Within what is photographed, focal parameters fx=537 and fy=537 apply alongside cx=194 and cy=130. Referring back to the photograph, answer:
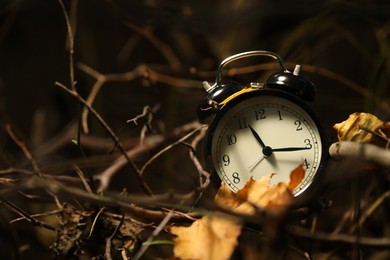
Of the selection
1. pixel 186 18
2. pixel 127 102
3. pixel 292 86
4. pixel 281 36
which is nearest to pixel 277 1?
pixel 281 36

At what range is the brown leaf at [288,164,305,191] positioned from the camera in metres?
0.78

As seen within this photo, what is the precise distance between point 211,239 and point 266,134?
198 millimetres

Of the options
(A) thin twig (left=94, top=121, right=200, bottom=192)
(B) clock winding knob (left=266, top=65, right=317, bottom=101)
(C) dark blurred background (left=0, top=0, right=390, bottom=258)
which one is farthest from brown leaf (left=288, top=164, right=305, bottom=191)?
(C) dark blurred background (left=0, top=0, right=390, bottom=258)

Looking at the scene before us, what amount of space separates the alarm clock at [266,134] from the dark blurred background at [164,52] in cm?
53

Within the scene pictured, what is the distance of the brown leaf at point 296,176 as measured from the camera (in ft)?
2.54

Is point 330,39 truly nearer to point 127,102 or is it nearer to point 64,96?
point 127,102

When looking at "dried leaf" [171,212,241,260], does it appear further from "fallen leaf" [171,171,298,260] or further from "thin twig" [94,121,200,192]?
"thin twig" [94,121,200,192]

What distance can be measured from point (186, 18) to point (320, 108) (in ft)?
1.60

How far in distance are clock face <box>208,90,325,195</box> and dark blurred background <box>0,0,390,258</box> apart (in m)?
0.53

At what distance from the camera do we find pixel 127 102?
74.9 inches

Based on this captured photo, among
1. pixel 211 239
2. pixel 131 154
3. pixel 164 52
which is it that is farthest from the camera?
pixel 164 52

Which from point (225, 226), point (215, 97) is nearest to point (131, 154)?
point (215, 97)

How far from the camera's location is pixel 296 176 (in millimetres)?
779

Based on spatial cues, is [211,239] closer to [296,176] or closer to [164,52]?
[296,176]
